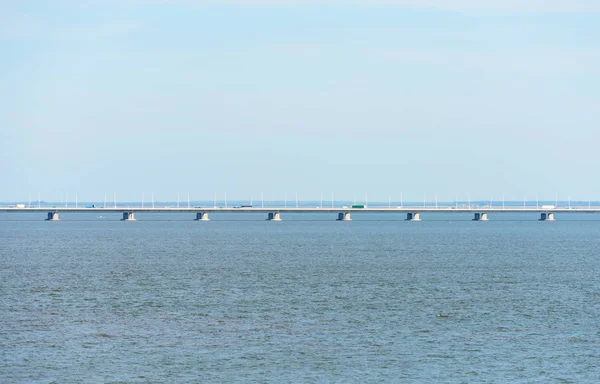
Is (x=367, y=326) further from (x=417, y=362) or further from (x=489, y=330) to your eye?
(x=417, y=362)

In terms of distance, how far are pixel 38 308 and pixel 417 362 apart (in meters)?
30.7

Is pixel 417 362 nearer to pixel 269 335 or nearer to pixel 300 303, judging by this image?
pixel 269 335

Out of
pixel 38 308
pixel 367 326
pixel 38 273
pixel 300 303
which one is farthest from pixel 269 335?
pixel 38 273

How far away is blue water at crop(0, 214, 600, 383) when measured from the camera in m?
43.2

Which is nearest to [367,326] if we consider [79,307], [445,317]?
[445,317]

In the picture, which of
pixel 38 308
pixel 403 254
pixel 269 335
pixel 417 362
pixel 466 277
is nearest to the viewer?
pixel 417 362

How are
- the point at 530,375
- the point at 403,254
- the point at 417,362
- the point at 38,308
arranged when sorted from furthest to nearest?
the point at 403,254 < the point at 38,308 < the point at 417,362 < the point at 530,375

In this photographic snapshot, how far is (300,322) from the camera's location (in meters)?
57.4

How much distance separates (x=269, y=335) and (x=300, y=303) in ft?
49.7

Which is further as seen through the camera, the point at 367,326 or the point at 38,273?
the point at 38,273

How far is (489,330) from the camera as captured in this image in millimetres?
54062

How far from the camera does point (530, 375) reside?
4209cm

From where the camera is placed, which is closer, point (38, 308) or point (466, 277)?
point (38, 308)

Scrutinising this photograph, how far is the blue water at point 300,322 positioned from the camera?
142ft
